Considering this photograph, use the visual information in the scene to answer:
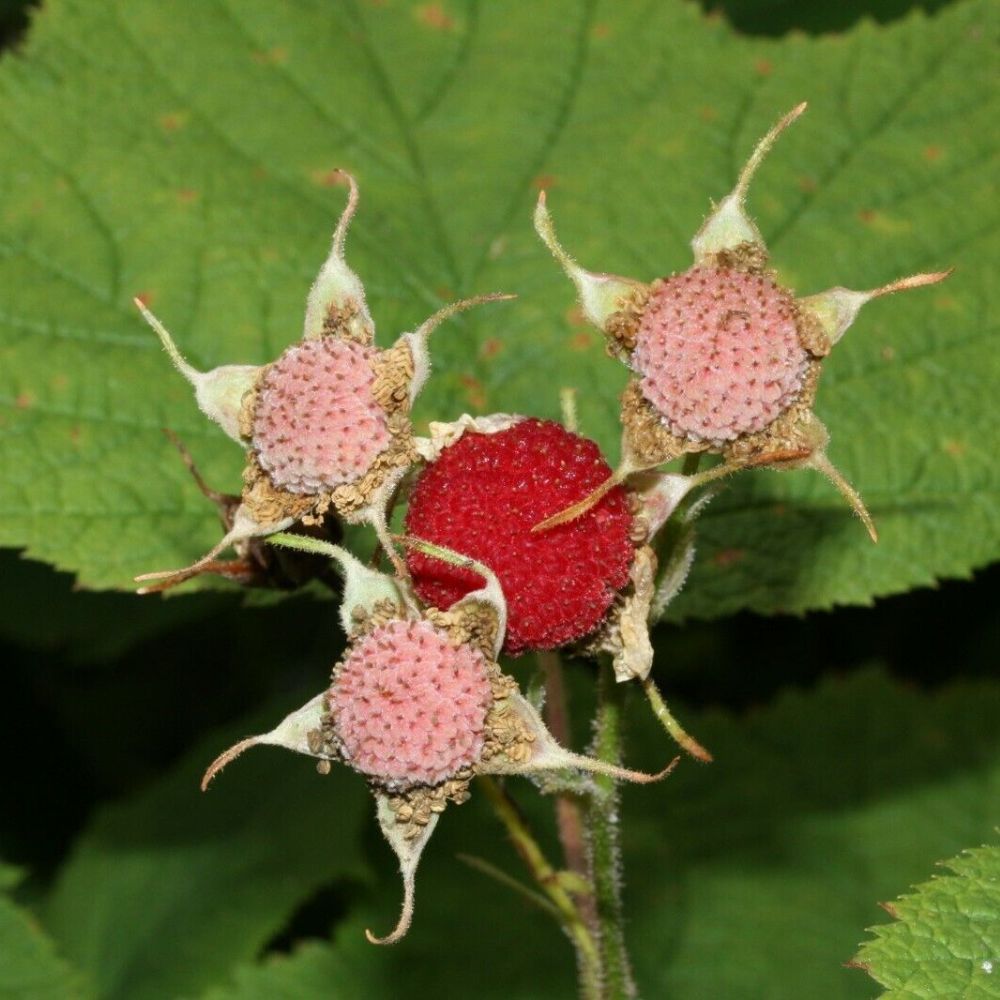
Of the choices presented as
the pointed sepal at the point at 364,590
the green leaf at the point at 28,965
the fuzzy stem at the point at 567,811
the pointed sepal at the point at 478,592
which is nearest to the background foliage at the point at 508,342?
the green leaf at the point at 28,965

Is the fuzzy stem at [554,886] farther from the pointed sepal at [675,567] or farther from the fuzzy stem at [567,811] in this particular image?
the pointed sepal at [675,567]

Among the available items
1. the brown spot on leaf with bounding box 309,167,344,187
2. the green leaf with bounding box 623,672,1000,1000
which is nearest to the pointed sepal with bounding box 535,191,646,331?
the brown spot on leaf with bounding box 309,167,344,187

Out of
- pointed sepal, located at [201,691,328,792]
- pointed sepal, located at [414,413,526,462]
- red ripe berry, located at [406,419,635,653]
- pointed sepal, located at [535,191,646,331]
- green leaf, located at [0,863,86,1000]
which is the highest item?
pointed sepal, located at [535,191,646,331]

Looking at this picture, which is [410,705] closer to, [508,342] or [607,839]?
[607,839]

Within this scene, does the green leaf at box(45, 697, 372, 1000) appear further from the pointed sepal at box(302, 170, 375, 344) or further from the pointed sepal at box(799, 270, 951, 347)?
the pointed sepal at box(799, 270, 951, 347)

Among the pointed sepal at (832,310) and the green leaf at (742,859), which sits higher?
the pointed sepal at (832,310)

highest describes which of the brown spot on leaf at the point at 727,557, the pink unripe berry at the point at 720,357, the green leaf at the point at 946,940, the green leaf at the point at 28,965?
→ the pink unripe berry at the point at 720,357

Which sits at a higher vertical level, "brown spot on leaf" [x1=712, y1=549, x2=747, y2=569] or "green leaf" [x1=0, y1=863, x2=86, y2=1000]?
"brown spot on leaf" [x1=712, y1=549, x2=747, y2=569]

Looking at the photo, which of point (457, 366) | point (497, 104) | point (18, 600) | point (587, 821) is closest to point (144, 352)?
point (457, 366)

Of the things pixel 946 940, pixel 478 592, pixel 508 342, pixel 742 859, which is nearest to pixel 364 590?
pixel 478 592
